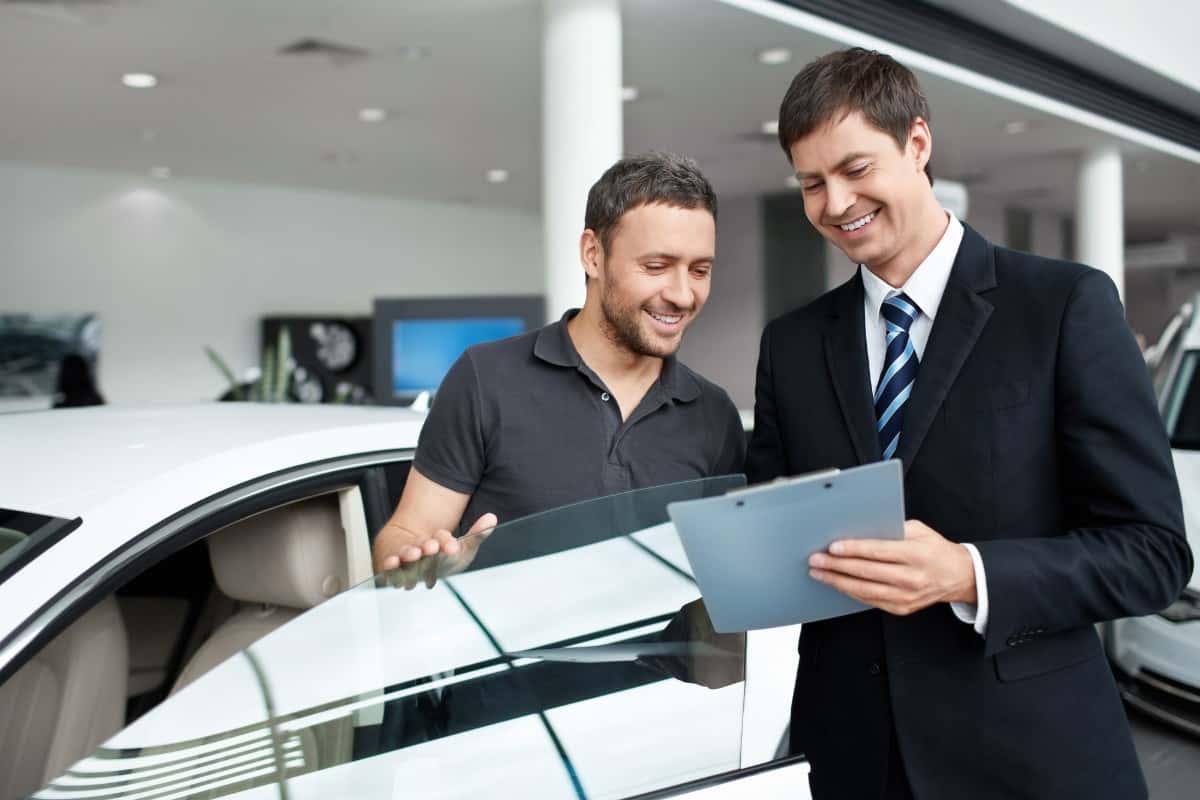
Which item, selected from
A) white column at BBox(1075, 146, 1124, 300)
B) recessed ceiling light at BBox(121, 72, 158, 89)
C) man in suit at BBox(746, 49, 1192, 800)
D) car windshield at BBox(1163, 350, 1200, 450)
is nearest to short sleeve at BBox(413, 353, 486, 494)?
man in suit at BBox(746, 49, 1192, 800)

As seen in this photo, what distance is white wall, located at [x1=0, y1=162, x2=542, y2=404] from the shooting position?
9.08 metres

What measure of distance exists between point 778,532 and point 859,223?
467 mm

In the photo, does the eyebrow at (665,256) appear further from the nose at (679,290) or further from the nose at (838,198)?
the nose at (838,198)

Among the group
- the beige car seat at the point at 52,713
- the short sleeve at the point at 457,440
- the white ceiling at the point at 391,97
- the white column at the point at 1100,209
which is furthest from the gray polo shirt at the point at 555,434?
the white column at the point at 1100,209

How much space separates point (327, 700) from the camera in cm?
98

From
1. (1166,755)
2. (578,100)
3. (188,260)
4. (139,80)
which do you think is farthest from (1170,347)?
(188,260)

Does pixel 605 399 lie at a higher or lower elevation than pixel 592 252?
lower

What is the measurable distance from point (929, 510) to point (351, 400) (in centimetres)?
697

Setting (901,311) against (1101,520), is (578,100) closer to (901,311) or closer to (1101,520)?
(901,311)

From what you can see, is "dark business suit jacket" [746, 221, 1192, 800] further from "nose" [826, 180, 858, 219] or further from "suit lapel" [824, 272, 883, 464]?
"nose" [826, 180, 858, 219]

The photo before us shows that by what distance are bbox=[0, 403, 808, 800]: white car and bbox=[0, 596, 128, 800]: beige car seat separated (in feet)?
0.18

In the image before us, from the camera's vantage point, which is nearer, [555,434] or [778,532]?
[778,532]

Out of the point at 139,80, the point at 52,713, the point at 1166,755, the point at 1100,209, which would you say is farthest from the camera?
the point at 1100,209

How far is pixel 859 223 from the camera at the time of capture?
3.92ft
